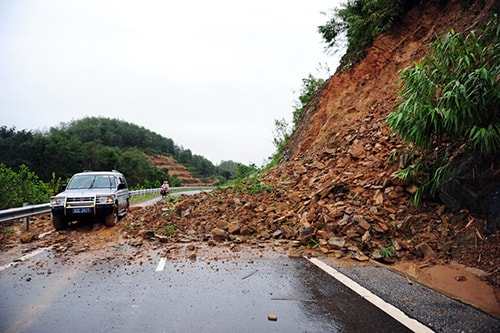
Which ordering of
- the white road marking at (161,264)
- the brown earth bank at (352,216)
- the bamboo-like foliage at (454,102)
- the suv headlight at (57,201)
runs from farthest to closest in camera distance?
the suv headlight at (57,201), the white road marking at (161,264), the brown earth bank at (352,216), the bamboo-like foliage at (454,102)

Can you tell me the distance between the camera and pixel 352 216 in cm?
723

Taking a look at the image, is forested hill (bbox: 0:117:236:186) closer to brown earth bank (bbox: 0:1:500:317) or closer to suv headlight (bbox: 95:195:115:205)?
suv headlight (bbox: 95:195:115:205)

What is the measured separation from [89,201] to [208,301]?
7473mm

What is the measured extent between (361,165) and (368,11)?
7480 mm

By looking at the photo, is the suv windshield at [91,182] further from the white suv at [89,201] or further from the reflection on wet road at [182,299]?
the reflection on wet road at [182,299]

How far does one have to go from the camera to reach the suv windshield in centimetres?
1121

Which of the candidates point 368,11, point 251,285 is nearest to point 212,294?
point 251,285

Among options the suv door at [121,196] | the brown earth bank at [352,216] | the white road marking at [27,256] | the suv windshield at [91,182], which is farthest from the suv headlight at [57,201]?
the white road marking at [27,256]

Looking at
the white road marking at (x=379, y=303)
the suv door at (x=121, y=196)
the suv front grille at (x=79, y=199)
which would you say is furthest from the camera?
the suv door at (x=121, y=196)

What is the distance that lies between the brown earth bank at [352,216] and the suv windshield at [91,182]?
4.33 feet

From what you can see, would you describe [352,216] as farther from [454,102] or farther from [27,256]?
[27,256]

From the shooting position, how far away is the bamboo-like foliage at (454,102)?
498 cm

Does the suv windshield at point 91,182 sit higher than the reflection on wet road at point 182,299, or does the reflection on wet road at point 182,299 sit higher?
the suv windshield at point 91,182

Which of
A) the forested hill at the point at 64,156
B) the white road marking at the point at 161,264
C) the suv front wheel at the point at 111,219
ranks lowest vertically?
the white road marking at the point at 161,264
